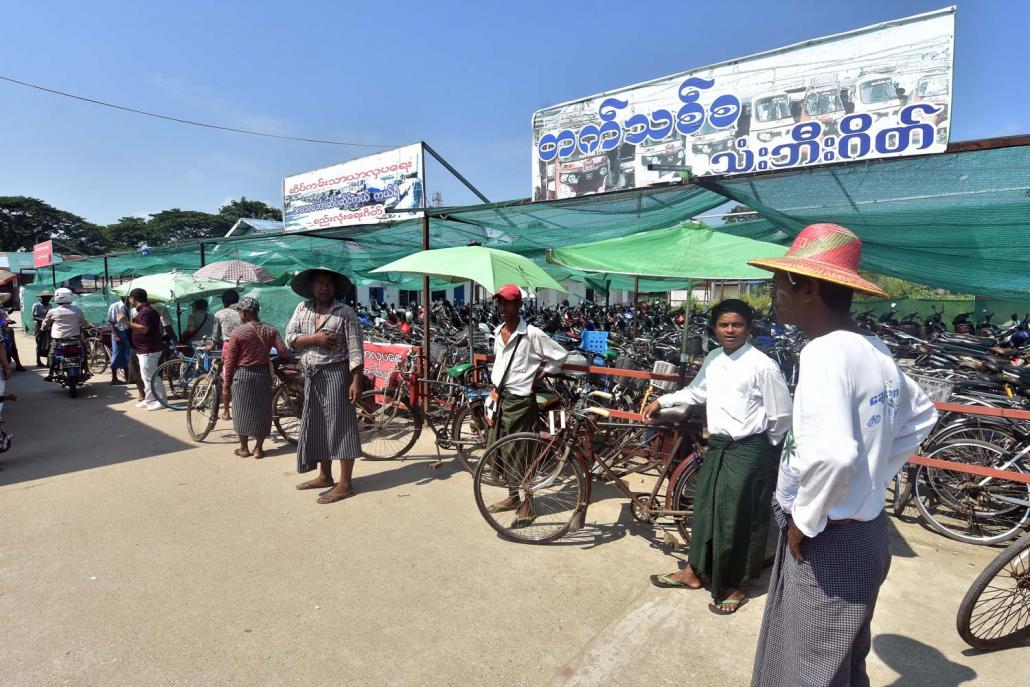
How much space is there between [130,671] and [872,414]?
10.3 feet

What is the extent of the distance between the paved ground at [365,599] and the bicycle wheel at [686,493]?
0.86ft

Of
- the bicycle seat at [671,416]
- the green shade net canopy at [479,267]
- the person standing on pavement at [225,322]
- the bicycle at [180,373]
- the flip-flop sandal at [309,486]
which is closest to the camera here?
the bicycle seat at [671,416]

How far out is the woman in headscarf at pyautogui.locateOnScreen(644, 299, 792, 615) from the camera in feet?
9.09

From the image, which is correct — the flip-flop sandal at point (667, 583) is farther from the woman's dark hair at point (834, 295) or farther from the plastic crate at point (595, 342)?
the plastic crate at point (595, 342)

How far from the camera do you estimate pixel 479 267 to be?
14.8ft

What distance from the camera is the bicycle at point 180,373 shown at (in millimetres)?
7457

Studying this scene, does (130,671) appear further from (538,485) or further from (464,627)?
(538,485)

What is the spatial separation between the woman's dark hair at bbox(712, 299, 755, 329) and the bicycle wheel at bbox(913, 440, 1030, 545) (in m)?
2.43

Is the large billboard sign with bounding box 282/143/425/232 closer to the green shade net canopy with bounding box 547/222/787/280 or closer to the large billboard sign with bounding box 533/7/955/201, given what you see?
the large billboard sign with bounding box 533/7/955/201

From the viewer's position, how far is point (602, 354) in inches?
284

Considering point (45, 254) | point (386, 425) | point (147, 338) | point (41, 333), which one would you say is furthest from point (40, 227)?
point (386, 425)

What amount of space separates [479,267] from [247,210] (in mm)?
54754

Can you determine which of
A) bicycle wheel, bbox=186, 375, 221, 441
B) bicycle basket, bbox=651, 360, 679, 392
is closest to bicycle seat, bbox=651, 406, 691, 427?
bicycle basket, bbox=651, 360, 679, 392

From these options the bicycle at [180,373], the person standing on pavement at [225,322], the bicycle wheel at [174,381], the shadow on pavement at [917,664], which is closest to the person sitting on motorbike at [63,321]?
the bicycle at [180,373]
